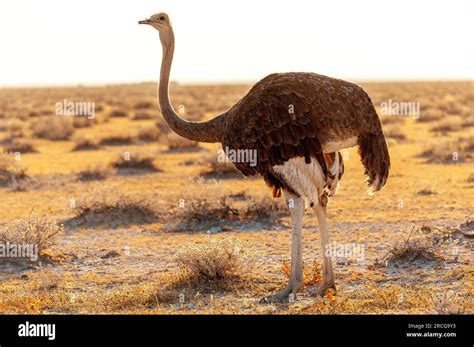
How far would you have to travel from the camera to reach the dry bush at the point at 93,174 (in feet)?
63.1

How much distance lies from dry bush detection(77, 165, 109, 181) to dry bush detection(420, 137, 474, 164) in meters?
8.08

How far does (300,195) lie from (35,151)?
18.2m

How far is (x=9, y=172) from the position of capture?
19203 mm

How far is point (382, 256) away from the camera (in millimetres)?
10516

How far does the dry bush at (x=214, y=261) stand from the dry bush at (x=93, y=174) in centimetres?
1013

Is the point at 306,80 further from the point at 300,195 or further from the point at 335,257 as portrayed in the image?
the point at 335,257

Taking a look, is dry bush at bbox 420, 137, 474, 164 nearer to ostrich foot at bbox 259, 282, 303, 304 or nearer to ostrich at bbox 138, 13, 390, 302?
ostrich at bbox 138, 13, 390, 302

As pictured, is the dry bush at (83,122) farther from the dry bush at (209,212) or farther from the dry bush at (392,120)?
the dry bush at (209,212)

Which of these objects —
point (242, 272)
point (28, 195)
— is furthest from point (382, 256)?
point (28, 195)

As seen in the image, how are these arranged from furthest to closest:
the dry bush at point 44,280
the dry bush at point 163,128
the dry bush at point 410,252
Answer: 1. the dry bush at point 163,128
2. the dry bush at point 410,252
3. the dry bush at point 44,280

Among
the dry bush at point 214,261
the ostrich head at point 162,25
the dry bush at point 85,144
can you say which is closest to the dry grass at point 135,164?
the dry bush at point 85,144

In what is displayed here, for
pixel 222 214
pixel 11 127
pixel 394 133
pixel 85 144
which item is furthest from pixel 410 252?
pixel 11 127

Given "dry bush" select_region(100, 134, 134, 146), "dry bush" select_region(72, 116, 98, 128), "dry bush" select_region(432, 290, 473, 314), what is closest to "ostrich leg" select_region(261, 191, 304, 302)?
"dry bush" select_region(432, 290, 473, 314)

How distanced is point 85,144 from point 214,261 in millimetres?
17931
